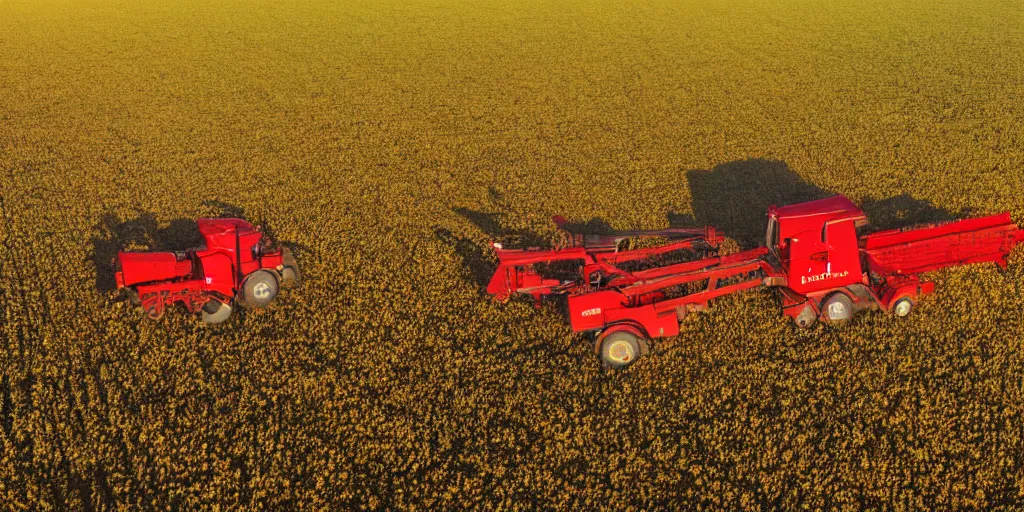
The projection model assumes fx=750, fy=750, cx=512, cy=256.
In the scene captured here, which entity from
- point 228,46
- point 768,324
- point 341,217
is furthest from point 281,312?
point 228,46

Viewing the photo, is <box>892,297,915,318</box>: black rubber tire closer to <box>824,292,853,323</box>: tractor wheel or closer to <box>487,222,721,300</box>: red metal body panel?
<box>824,292,853,323</box>: tractor wheel

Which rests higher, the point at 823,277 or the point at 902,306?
the point at 823,277

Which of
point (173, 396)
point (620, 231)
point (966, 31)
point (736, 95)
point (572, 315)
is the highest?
point (966, 31)

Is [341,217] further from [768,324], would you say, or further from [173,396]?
[768,324]

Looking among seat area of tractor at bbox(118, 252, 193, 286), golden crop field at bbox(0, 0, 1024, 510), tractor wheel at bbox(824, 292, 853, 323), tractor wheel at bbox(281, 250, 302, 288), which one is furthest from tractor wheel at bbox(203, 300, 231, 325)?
tractor wheel at bbox(824, 292, 853, 323)

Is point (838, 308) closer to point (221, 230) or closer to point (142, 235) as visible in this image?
point (221, 230)

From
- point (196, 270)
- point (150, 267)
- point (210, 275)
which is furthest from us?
point (196, 270)

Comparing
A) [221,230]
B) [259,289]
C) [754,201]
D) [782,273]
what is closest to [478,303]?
[259,289]
